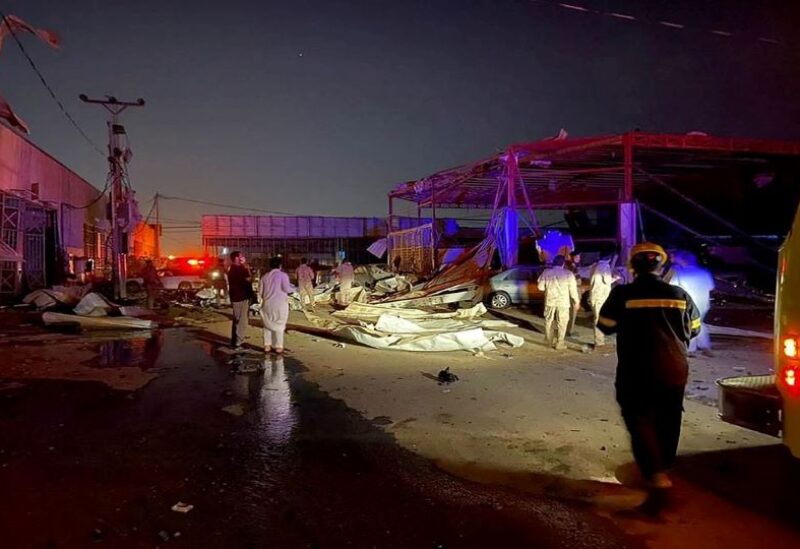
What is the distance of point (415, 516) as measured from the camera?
3.74m

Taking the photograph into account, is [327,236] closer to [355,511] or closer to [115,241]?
[115,241]

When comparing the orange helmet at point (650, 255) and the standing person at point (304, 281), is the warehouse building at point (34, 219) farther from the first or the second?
the orange helmet at point (650, 255)

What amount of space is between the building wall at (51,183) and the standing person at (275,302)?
54.7ft

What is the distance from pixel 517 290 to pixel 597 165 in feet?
20.9

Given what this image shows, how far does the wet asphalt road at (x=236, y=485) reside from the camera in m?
3.46

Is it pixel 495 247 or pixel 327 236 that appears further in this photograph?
pixel 327 236

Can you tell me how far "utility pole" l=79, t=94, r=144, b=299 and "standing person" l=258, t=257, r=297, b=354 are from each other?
12455 mm

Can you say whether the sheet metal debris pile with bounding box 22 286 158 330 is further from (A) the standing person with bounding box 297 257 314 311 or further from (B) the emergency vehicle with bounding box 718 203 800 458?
(B) the emergency vehicle with bounding box 718 203 800 458

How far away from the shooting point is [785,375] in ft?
10.2

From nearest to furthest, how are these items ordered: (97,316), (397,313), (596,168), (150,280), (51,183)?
(97,316) → (397,313) → (150,280) → (596,168) → (51,183)

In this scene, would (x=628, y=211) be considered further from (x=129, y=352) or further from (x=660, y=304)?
(x=660, y=304)

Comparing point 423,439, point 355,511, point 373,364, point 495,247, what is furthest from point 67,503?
point 495,247

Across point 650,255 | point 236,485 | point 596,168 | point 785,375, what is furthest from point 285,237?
point 785,375

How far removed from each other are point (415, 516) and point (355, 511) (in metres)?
0.39
